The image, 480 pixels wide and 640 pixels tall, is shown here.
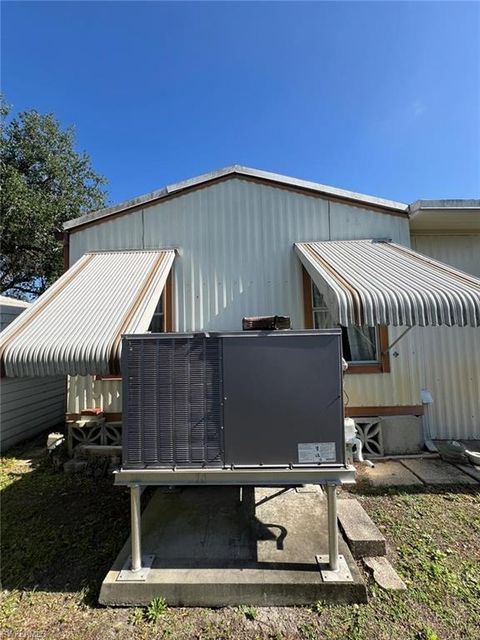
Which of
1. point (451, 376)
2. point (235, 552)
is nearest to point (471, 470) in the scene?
point (451, 376)

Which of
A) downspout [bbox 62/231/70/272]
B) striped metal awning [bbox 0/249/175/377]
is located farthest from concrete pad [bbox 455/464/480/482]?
downspout [bbox 62/231/70/272]

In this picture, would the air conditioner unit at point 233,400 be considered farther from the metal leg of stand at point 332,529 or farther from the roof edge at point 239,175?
the roof edge at point 239,175

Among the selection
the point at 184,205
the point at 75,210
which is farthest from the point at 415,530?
the point at 75,210

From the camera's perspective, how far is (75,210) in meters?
14.1

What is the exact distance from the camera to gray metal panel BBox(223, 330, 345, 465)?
2.77 metres

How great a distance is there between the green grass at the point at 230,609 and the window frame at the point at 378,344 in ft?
6.79

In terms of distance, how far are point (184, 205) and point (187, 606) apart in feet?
20.3

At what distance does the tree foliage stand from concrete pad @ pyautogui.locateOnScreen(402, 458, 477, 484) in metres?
14.0

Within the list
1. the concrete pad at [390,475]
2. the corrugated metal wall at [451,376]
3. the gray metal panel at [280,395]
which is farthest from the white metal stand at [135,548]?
the corrugated metal wall at [451,376]

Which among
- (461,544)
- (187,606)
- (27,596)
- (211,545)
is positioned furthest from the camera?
(461,544)

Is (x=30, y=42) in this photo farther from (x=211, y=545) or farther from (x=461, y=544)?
(x=461, y=544)

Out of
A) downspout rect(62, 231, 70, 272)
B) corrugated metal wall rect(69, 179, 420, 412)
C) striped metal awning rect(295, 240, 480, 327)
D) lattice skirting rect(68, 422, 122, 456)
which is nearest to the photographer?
striped metal awning rect(295, 240, 480, 327)

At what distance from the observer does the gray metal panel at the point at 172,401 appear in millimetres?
2797

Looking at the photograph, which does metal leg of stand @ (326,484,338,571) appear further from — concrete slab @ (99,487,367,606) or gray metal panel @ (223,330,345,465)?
gray metal panel @ (223,330,345,465)
